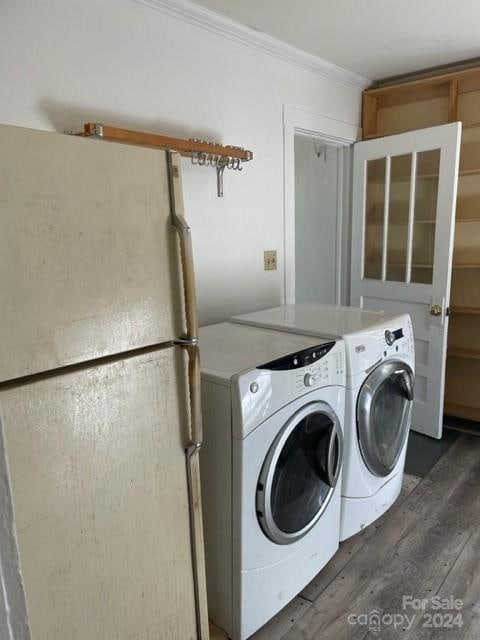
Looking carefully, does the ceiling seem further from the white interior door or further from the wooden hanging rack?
the wooden hanging rack

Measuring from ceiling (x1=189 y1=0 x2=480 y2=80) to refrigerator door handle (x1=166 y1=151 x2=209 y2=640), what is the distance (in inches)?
50.3

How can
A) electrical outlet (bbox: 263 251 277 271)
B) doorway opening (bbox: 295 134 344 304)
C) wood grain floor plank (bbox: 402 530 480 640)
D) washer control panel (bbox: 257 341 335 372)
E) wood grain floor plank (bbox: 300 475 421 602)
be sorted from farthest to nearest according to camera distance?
doorway opening (bbox: 295 134 344 304), electrical outlet (bbox: 263 251 277 271), wood grain floor plank (bbox: 300 475 421 602), wood grain floor plank (bbox: 402 530 480 640), washer control panel (bbox: 257 341 335 372)

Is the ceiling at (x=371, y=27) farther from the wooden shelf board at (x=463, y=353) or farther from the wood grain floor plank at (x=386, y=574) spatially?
the wood grain floor plank at (x=386, y=574)

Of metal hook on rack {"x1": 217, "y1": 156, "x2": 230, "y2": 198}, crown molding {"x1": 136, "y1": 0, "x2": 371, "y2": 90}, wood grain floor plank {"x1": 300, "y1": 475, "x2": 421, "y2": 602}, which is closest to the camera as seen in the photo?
wood grain floor plank {"x1": 300, "y1": 475, "x2": 421, "y2": 602}

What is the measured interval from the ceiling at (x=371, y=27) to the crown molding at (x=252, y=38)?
0.11ft

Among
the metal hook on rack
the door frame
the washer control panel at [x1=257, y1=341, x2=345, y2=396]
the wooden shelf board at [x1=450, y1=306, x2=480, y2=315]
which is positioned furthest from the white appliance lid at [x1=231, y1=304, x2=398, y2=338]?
the wooden shelf board at [x1=450, y1=306, x2=480, y2=315]

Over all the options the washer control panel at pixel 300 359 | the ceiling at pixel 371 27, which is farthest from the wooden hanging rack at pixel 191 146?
the washer control panel at pixel 300 359

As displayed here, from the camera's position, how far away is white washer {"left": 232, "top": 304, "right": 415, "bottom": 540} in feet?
5.98

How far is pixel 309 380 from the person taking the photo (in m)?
1.56

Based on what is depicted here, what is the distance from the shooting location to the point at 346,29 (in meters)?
Answer: 2.22

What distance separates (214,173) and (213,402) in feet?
4.08

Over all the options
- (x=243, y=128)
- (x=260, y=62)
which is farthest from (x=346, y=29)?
(x=243, y=128)

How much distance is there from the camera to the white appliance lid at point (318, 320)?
1849 millimetres

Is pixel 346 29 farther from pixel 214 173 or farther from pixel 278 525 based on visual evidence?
pixel 278 525
